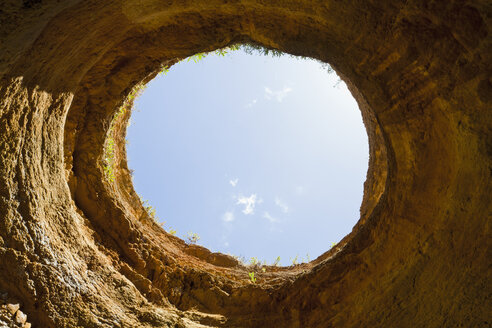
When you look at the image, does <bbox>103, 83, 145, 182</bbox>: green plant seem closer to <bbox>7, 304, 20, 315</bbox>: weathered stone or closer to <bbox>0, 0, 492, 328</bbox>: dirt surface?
<bbox>0, 0, 492, 328</bbox>: dirt surface

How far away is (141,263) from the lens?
5.11 metres

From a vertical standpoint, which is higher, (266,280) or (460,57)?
(460,57)

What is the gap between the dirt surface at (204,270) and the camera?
3385mm

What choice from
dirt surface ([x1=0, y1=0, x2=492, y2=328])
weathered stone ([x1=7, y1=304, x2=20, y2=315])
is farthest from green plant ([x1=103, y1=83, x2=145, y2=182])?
weathered stone ([x1=7, y1=304, x2=20, y2=315])

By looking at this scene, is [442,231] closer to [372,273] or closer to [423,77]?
[372,273]

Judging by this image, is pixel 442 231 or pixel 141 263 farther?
pixel 141 263

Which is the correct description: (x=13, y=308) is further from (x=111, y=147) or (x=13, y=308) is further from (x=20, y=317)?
(x=111, y=147)

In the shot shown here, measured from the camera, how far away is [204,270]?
19.0 feet

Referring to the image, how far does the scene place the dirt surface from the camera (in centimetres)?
338

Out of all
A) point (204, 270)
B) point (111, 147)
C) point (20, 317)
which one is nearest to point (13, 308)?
point (20, 317)

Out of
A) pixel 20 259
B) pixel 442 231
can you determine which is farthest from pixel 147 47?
pixel 442 231

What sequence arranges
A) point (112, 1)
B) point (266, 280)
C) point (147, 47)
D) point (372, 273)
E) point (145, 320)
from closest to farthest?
point (112, 1) < point (145, 320) < point (372, 273) < point (147, 47) < point (266, 280)

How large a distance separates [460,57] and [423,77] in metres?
0.52

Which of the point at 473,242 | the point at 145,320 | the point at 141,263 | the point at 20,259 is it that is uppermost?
the point at 141,263
